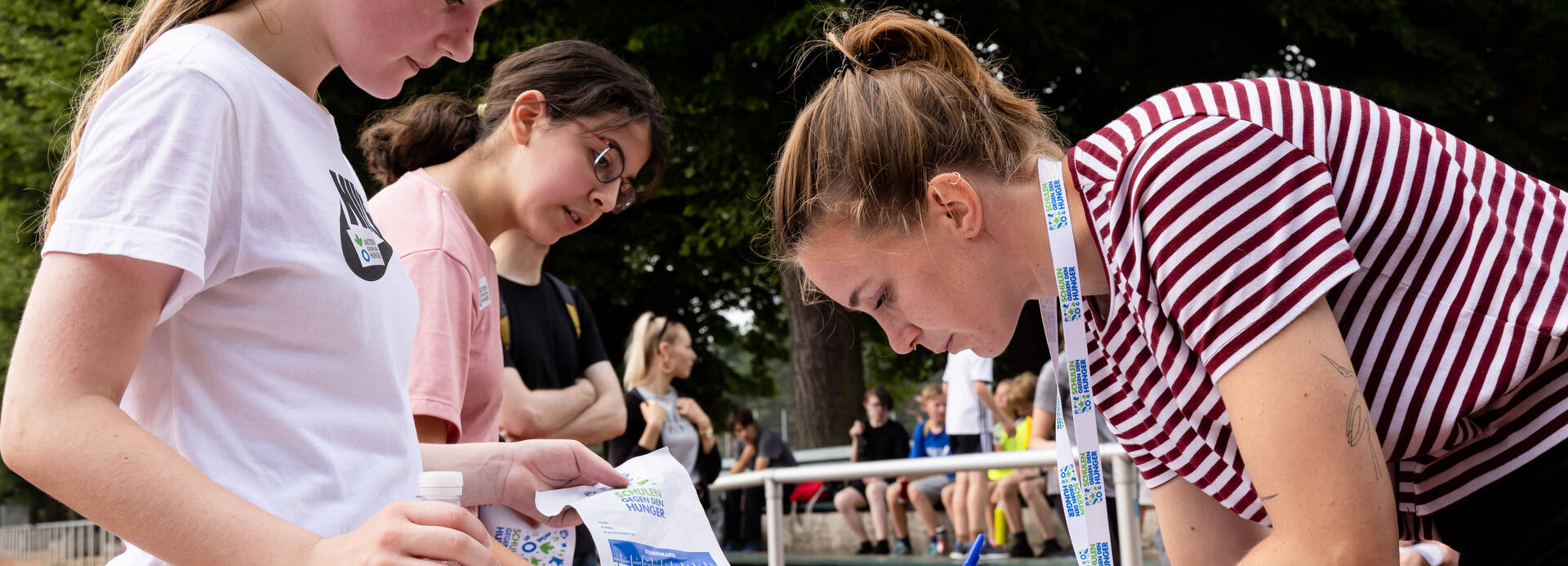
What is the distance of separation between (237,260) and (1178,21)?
11.6 metres

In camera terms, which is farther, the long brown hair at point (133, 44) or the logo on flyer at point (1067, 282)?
the logo on flyer at point (1067, 282)

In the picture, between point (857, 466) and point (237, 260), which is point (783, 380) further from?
point (237, 260)

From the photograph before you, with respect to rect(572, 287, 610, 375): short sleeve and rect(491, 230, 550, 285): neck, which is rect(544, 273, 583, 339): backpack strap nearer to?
rect(572, 287, 610, 375): short sleeve

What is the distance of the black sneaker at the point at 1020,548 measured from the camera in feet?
24.0

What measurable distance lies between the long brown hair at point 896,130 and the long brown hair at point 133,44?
815 mm

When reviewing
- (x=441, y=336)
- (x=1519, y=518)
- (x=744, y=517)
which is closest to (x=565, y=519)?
(x=441, y=336)

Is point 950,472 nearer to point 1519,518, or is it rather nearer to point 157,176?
point 1519,518

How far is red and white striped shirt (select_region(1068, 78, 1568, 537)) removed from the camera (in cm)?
129

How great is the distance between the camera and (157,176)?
3.70ft

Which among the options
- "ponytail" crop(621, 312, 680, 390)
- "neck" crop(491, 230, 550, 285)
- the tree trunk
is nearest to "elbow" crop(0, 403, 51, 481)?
"neck" crop(491, 230, 550, 285)

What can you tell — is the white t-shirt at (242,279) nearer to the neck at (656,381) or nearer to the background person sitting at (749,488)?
the neck at (656,381)

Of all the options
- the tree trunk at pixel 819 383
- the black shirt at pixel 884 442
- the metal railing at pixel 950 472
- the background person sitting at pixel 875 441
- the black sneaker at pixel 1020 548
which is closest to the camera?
the metal railing at pixel 950 472

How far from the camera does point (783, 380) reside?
27.8 m

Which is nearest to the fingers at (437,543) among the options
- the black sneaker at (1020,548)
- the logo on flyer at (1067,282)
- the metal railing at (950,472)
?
the logo on flyer at (1067,282)
